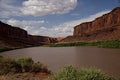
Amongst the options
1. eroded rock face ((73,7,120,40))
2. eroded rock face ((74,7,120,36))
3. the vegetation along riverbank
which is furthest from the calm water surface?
eroded rock face ((74,7,120,36))

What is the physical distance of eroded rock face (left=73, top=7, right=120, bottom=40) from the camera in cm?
9308

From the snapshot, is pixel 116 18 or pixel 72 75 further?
pixel 116 18

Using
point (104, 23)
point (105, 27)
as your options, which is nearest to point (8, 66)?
point (105, 27)

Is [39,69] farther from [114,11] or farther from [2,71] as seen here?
[114,11]

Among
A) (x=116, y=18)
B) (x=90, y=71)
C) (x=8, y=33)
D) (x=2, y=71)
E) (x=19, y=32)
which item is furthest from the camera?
(x=19, y=32)

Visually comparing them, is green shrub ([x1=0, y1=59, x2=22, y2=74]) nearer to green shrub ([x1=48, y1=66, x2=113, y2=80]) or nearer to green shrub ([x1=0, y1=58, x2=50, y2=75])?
green shrub ([x1=0, y1=58, x2=50, y2=75])

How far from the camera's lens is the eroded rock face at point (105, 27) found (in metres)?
93.1

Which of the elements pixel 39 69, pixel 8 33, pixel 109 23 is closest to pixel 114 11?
pixel 109 23

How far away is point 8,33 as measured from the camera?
4759 inches

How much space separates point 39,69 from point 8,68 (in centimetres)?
217

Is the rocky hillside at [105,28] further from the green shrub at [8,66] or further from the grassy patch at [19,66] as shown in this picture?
the green shrub at [8,66]

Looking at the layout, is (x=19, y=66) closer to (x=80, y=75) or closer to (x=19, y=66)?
(x=19, y=66)

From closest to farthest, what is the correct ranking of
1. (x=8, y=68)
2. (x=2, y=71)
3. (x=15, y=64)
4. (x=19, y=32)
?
(x=2, y=71) → (x=8, y=68) → (x=15, y=64) → (x=19, y=32)

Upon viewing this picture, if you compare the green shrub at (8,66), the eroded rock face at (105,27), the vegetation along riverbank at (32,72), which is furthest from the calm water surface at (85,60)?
the eroded rock face at (105,27)
